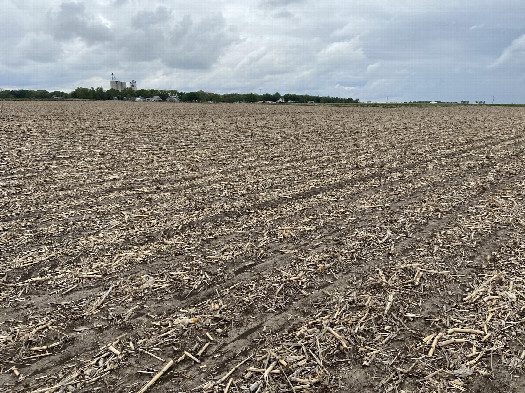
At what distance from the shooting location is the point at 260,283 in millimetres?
5930

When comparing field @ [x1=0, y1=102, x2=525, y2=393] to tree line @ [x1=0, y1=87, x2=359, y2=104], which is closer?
field @ [x1=0, y1=102, x2=525, y2=393]

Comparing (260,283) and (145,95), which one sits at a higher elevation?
(145,95)

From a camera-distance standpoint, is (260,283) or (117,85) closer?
(260,283)

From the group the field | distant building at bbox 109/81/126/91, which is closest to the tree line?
distant building at bbox 109/81/126/91

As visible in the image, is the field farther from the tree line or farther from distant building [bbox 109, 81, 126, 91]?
distant building [bbox 109, 81, 126, 91]

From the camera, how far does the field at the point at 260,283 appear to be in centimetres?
420

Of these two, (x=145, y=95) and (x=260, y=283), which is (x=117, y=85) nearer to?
(x=145, y=95)

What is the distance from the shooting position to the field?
420cm

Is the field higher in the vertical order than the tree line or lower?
lower

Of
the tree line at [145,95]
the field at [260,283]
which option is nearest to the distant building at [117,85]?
the tree line at [145,95]

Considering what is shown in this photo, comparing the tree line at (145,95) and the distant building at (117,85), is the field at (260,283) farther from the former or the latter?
the distant building at (117,85)

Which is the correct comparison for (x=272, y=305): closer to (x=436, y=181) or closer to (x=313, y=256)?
(x=313, y=256)

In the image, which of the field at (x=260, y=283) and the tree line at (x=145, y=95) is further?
the tree line at (x=145, y=95)

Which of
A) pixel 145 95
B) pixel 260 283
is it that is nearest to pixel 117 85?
pixel 145 95
